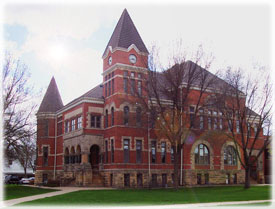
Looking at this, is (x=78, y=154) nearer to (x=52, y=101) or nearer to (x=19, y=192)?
(x=19, y=192)

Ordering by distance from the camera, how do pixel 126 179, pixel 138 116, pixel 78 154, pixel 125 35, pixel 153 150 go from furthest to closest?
1. pixel 78 154
2. pixel 125 35
3. pixel 153 150
4. pixel 138 116
5. pixel 126 179

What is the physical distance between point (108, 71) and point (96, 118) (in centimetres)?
593

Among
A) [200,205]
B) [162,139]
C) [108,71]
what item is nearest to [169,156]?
[162,139]

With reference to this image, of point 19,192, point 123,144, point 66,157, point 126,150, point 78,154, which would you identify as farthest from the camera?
point 66,157

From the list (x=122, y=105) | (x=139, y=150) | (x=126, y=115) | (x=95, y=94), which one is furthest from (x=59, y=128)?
(x=139, y=150)

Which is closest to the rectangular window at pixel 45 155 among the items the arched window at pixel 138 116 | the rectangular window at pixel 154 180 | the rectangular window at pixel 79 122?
the rectangular window at pixel 79 122

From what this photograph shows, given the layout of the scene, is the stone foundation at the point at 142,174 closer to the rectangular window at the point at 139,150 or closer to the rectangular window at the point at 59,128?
the rectangular window at the point at 139,150

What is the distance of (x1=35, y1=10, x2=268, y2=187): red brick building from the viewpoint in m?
42.0

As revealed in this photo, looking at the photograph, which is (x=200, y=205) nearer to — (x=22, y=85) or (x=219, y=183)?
(x=22, y=85)

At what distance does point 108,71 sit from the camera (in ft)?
146

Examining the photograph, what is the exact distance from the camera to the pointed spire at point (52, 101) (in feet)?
188

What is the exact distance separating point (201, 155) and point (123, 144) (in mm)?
11105

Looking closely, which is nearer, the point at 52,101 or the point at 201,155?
the point at 201,155

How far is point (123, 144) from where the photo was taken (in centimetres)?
4200
